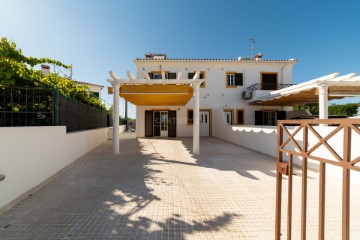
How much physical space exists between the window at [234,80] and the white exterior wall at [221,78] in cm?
28

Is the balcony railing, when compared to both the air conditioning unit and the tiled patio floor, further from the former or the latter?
the tiled patio floor

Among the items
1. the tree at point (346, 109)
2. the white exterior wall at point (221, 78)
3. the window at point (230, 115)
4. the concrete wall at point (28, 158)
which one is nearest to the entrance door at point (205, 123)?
the white exterior wall at point (221, 78)

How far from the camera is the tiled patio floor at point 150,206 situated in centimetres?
256

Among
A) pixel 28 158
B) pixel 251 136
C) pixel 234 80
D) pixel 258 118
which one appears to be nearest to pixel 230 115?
pixel 258 118

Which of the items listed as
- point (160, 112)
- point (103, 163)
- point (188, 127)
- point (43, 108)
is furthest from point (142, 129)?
point (43, 108)

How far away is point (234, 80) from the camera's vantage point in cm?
1522

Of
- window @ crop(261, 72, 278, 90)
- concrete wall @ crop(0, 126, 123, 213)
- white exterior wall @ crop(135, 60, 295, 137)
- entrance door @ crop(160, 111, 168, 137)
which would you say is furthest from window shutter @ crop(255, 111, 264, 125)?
concrete wall @ crop(0, 126, 123, 213)

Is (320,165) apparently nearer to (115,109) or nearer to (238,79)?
(115,109)

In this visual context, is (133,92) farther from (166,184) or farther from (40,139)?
(166,184)

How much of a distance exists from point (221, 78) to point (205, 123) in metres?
4.25

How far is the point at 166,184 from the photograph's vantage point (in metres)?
4.36

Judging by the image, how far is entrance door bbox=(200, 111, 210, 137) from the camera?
49.7 feet

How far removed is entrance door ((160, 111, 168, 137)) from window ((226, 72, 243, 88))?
6.14 metres

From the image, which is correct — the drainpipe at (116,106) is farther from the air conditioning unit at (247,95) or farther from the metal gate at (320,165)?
the air conditioning unit at (247,95)
